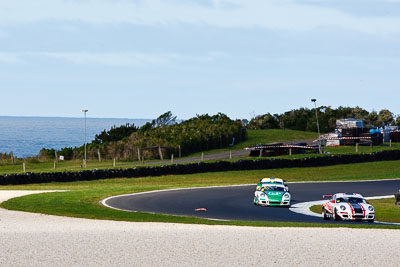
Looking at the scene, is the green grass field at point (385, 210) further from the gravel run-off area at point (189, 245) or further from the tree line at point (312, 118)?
the tree line at point (312, 118)

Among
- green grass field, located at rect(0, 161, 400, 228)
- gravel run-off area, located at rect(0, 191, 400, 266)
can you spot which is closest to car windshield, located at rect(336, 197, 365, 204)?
green grass field, located at rect(0, 161, 400, 228)

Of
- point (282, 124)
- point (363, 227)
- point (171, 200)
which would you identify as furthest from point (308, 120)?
point (363, 227)

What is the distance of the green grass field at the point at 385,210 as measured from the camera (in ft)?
95.8

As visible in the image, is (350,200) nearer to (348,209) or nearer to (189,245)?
(348,209)

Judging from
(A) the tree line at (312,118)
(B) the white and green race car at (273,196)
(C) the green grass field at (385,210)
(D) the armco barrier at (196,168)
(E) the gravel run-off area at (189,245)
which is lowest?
(C) the green grass field at (385,210)

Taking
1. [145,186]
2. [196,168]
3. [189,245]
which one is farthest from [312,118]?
[189,245]

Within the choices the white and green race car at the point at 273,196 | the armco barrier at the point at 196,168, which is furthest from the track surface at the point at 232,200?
the armco barrier at the point at 196,168

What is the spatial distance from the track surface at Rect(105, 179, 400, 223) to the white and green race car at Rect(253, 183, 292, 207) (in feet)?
1.79

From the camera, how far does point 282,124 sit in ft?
372

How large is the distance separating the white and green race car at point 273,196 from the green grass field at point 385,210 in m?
1.49

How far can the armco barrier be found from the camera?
5031 centimetres

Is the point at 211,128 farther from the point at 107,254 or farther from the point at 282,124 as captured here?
the point at 107,254

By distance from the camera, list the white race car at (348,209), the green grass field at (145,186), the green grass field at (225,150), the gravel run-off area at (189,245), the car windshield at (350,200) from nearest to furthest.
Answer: the gravel run-off area at (189,245), the white race car at (348,209), the green grass field at (145,186), the car windshield at (350,200), the green grass field at (225,150)

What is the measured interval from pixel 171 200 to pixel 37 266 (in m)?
20.8
